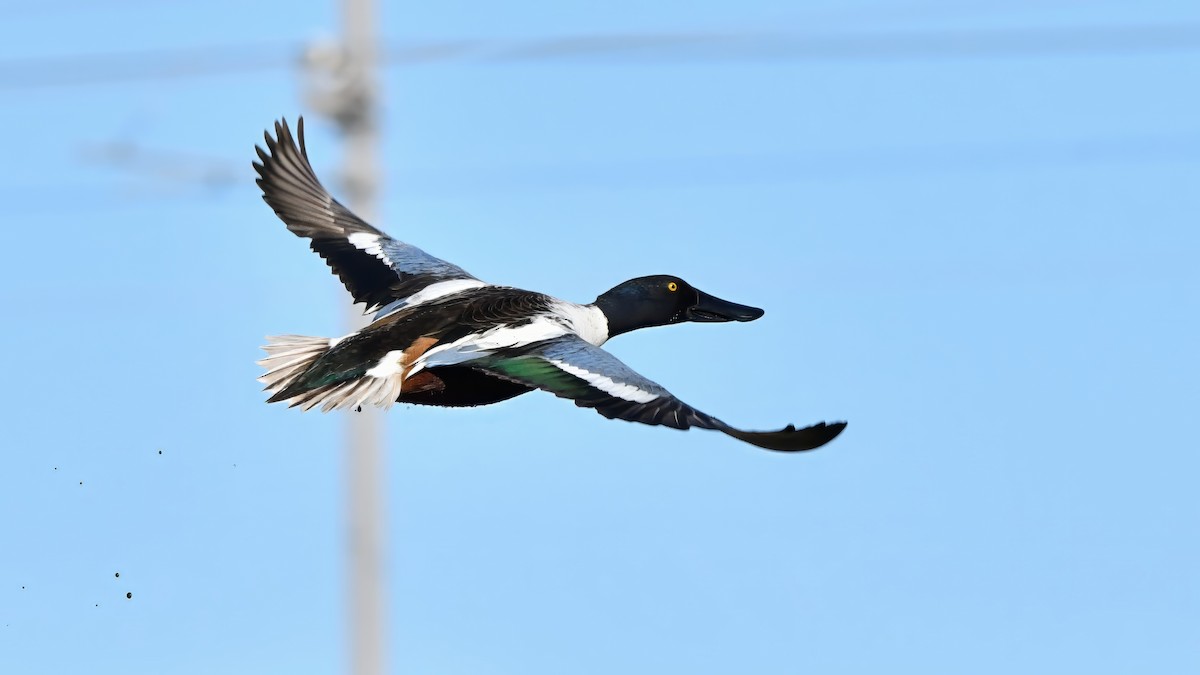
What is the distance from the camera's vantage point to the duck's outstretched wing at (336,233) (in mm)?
9875

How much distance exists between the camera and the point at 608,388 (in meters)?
8.13

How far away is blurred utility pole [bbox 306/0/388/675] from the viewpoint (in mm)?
14188

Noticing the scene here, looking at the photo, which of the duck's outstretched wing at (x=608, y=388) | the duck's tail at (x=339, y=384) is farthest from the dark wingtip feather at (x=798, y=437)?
the duck's tail at (x=339, y=384)

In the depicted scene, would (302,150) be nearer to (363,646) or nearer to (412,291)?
(412,291)

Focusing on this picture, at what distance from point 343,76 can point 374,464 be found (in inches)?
96.4

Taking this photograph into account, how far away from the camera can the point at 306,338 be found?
350 inches

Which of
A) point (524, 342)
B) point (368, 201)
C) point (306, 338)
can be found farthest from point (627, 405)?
point (368, 201)

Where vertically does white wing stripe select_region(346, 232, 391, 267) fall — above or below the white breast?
above

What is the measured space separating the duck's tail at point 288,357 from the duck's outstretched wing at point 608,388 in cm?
74

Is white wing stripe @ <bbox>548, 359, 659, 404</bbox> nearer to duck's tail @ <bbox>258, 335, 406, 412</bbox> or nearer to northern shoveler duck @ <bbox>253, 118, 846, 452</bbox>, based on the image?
northern shoveler duck @ <bbox>253, 118, 846, 452</bbox>

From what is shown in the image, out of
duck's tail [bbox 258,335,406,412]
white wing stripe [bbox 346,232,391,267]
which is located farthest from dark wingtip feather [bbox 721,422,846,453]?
white wing stripe [bbox 346,232,391,267]

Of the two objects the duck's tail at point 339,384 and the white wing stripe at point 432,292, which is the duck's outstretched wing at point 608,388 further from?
the white wing stripe at point 432,292

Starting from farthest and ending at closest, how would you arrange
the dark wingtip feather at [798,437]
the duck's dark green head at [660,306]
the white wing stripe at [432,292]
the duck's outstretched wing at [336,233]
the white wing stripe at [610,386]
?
the duck's outstretched wing at [336,233] < the duck's dark green head at [660,306] < the white wing stripe at [432,292] < the white wing stripe at [610,386] < the dark wingtip feather at [798,437]

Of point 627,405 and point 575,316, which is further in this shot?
point 575,316
